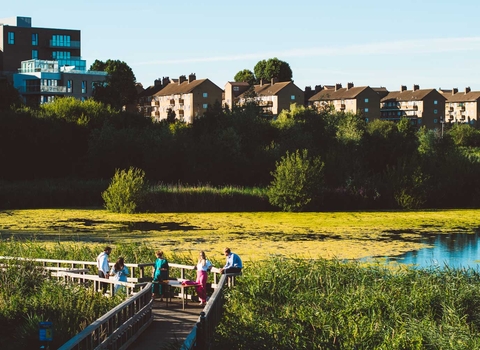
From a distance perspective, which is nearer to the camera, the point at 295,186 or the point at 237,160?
the point at 295,186

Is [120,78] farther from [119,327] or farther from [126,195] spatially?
[119,327]

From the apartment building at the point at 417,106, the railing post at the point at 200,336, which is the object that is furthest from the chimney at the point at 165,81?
the railing post at the point at 200,336

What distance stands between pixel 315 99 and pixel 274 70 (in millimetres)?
9952

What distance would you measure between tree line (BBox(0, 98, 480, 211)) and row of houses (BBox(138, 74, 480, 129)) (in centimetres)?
4387

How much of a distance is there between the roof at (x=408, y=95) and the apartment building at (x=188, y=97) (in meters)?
46.4

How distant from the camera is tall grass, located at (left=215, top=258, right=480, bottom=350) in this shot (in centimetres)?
1374

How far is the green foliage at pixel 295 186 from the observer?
50781 mm

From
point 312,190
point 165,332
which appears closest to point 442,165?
point 312,190

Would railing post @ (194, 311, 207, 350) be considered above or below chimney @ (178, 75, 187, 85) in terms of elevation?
below

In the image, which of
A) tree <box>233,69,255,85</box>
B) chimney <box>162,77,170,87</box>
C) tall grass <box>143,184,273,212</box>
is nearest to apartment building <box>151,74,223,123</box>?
chimney <box>162,77,170,87</box>


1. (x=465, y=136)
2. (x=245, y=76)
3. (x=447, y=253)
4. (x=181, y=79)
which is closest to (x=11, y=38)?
(x=181, y=79)

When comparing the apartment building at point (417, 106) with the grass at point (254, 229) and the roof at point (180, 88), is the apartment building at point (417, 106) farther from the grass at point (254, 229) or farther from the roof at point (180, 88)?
the grass at point (254, 229)

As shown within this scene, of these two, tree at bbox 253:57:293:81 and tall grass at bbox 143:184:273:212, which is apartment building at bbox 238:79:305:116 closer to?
tree at bbox 253:57:293:81

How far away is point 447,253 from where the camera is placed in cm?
3167
